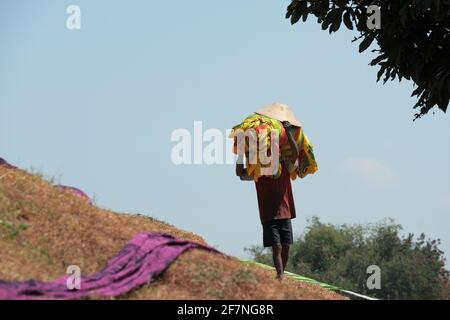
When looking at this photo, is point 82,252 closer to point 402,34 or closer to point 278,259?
point 278,259

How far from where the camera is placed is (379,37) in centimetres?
1259

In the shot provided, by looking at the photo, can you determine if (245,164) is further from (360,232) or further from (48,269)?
(360,232)

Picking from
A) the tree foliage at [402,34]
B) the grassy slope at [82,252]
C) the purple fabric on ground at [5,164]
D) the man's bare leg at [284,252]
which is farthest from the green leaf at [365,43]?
the purple fabric on ground at [5,164]

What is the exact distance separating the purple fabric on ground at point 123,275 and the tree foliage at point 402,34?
15.3 ft

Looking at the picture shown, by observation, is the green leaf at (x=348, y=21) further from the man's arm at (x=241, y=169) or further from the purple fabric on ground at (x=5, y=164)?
the purple fabric on ground at (x=5, y=164)


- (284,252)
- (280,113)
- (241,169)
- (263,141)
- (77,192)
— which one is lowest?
(284,252)

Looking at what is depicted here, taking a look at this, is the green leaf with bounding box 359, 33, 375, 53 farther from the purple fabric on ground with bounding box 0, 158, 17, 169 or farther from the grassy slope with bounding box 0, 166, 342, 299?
the purple fabric on ground with bounding box 0, 158, 17, 169

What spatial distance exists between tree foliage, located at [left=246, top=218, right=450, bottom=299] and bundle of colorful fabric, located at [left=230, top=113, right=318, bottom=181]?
3349cm

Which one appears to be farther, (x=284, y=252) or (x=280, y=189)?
(x=284, y=252)

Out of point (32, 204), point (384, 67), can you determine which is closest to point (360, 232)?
point (384, 67)

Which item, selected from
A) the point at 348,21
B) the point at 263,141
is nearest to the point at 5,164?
the point at 263,141

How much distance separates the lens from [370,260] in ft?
156

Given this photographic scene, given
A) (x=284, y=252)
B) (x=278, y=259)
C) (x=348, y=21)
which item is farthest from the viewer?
(x=348, y=21)

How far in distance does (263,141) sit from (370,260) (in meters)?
38.0
